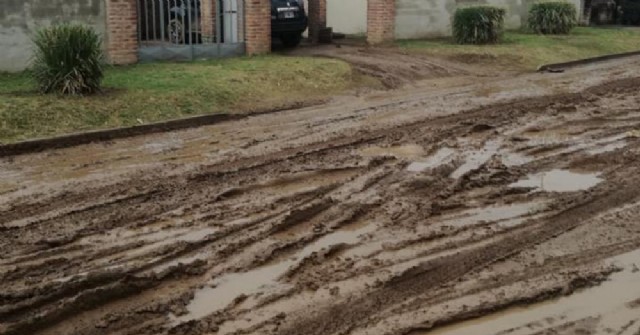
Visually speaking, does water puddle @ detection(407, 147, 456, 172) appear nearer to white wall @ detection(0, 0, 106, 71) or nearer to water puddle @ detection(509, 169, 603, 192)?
water puddle @ detection(509, 169, 603, 192)

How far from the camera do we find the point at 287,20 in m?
17.8

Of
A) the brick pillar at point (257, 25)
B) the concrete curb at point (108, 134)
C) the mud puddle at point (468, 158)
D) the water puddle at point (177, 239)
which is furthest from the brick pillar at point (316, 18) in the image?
the water puddle at point (177, 239)

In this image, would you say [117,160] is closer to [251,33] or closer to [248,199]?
[248,199]

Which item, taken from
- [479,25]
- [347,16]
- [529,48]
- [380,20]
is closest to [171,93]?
[380,20]

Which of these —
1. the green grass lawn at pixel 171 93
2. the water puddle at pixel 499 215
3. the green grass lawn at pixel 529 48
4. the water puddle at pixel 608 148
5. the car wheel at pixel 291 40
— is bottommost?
the water puddle at pixel 499 215

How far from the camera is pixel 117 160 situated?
8625mm

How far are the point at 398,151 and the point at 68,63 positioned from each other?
5130mm

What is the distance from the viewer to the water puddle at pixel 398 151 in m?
8.73

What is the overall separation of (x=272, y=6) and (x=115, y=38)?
14.9 ft

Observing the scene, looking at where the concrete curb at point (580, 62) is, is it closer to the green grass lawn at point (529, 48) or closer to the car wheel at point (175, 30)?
the green grass lawn at point (529, 48)

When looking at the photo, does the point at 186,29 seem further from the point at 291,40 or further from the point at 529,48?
the point at 529,48

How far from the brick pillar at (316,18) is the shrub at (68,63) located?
9.07 m

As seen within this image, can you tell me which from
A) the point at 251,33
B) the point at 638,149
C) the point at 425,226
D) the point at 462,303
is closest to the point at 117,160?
the point at 425,226

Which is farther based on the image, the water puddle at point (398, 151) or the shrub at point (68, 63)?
the shrub at point (68, 63)
